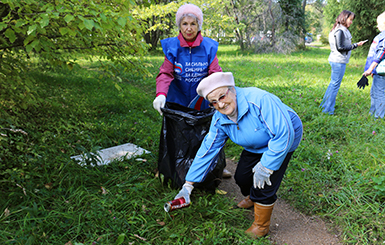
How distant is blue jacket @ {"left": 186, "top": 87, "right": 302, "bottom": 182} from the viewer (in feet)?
5.54

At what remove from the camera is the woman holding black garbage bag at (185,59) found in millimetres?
2395

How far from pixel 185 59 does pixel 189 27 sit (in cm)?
29

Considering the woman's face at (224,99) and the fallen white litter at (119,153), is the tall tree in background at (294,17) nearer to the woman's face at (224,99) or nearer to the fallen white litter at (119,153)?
the fallen white litter at (119,153)

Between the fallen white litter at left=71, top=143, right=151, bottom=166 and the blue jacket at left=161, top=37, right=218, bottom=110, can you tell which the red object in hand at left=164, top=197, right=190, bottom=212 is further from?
the fallen white litter at left=71, top=143, right=151, bottom=166

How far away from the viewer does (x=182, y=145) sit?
247 cm

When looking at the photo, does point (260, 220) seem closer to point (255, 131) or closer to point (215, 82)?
point (255, 131)

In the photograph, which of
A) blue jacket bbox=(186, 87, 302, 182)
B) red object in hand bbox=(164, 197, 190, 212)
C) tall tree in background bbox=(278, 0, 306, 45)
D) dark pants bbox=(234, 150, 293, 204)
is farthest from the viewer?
tall tree in background bbox=(278, 0, 306, 45)

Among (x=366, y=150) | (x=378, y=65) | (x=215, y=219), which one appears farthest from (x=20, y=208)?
(x=378, y=65)

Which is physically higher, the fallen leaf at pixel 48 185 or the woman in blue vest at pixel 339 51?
the woman in blue vest at pixel 339 51

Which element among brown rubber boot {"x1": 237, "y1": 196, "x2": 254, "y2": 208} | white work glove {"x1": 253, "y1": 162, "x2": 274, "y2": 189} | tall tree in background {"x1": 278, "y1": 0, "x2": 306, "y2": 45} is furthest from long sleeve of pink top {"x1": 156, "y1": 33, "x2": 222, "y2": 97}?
tall tree in background {"x1": 278, "y1": 0, "x2": 306, "y2": 45}

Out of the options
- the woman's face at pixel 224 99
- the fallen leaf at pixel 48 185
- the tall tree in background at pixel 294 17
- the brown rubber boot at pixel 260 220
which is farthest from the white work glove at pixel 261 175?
the tall tree in background at pixel 294 17

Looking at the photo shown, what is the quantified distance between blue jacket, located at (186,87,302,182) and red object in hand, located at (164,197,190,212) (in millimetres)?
175

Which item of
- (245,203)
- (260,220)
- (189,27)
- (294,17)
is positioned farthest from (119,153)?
(294,17)

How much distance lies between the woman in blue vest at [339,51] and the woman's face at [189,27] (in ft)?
10.4
